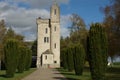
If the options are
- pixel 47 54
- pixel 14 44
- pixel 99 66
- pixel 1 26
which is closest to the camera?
pixel 99 66

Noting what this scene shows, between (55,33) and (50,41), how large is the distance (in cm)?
255

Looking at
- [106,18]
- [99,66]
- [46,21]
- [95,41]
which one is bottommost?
[99,66]

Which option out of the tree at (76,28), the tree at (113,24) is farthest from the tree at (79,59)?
the tree at (76,28)

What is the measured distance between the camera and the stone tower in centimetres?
8894

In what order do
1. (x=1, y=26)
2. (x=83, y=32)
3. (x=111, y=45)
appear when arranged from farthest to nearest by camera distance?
(x=83, y=32), (x=1, y=26), (x=111, y=45)

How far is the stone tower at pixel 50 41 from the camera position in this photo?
292 feet

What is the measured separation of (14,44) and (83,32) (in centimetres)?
4599

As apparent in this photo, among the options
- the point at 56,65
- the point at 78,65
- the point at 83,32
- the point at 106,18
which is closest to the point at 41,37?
the point at 56,65

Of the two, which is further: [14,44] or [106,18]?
[106,18]

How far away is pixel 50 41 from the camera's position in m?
90.1

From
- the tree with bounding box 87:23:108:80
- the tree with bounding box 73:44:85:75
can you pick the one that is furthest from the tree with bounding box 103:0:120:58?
the tree with bounding box 87:23:108:80

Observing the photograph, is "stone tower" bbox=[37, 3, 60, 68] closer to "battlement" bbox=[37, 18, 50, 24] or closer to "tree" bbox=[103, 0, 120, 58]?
"battlement" bbox=[37, 18, 50, 24]

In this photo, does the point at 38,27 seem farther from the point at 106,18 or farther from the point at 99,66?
the point at 99,66

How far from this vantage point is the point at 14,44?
36781 mm
